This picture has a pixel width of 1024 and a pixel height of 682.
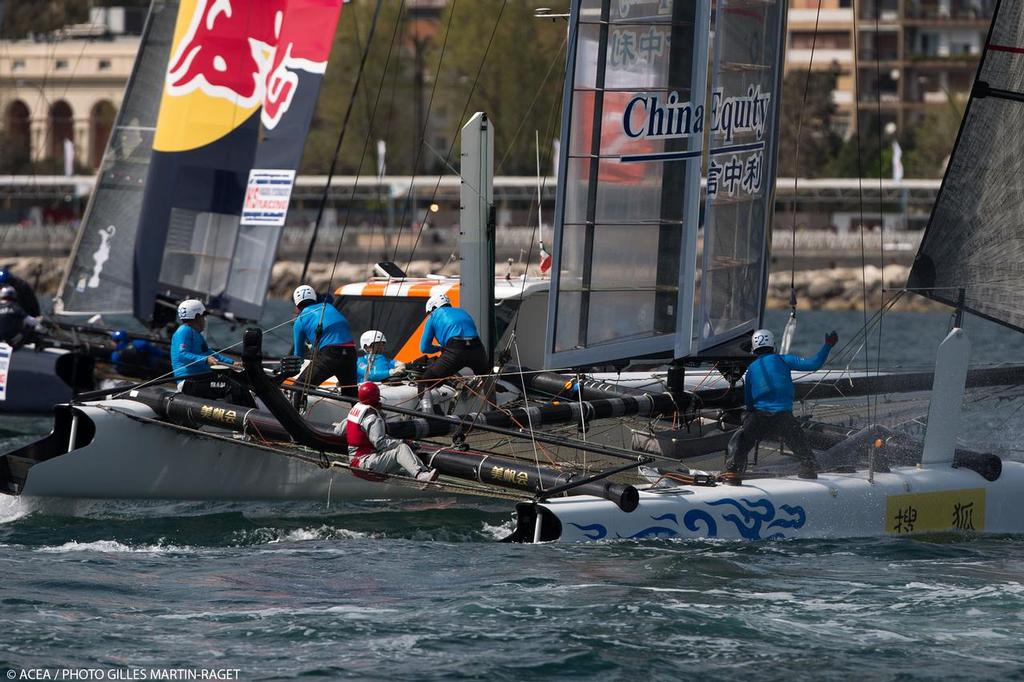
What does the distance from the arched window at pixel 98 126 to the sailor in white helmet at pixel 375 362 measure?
54.0 metres

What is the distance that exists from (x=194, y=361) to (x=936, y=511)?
18.2 feet

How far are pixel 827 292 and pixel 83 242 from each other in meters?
32.2

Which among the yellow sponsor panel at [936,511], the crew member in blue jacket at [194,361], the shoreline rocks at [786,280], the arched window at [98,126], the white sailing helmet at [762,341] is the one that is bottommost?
the yellow sponsor panel at [936,511]

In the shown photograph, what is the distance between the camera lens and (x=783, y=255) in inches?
1966

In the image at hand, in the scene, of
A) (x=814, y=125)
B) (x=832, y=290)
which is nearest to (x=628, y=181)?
(x=832, y=290)

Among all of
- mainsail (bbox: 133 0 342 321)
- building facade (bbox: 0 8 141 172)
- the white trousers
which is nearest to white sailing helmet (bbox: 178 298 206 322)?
the white trousers

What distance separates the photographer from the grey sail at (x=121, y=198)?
19141 mm

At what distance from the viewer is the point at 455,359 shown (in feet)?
41.1

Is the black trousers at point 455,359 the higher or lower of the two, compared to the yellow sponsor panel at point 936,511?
higher

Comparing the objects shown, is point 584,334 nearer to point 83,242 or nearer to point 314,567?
point 314,567

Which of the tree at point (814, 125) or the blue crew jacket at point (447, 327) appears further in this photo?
the tree at point (814, 125)

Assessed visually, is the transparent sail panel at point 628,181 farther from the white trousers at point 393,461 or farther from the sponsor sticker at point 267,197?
the sponsor sticker at point 267,197

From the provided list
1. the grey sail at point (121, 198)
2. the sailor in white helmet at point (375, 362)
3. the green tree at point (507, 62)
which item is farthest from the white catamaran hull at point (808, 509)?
the green tree at point (507, 62)

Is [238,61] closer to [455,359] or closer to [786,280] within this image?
[455,359]
